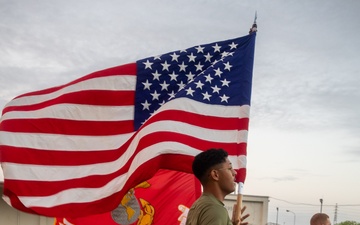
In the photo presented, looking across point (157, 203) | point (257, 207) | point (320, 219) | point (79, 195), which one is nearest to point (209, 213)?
point (79, 195)

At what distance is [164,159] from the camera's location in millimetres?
5012

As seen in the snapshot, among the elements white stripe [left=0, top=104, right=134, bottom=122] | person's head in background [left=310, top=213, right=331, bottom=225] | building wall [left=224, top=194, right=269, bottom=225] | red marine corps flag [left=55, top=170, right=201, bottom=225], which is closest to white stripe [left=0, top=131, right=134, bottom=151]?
white stripe [left=0, top=104, right=134, bottom=122]

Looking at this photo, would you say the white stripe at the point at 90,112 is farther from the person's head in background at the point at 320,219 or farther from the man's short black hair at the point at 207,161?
the person's head in background at the point at 320,219

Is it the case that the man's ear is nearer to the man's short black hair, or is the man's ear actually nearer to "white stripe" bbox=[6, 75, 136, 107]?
the man's short black hair

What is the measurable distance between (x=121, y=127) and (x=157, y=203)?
1191 mm

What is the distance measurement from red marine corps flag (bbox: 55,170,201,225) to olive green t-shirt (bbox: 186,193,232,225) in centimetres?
298

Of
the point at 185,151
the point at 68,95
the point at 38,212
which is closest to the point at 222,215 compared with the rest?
the point at 185,151

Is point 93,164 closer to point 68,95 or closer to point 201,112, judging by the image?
point 68,95

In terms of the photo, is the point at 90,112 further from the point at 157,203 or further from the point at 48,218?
the point at 48,218

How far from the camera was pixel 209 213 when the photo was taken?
2.90 m

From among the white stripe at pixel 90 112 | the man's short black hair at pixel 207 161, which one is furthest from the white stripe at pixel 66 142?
the man's short black hair at pixel 207 161

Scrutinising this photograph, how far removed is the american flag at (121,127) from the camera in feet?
16.9

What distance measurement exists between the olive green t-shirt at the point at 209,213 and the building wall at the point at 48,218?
51.5 feet

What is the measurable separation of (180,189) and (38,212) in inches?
74.2
